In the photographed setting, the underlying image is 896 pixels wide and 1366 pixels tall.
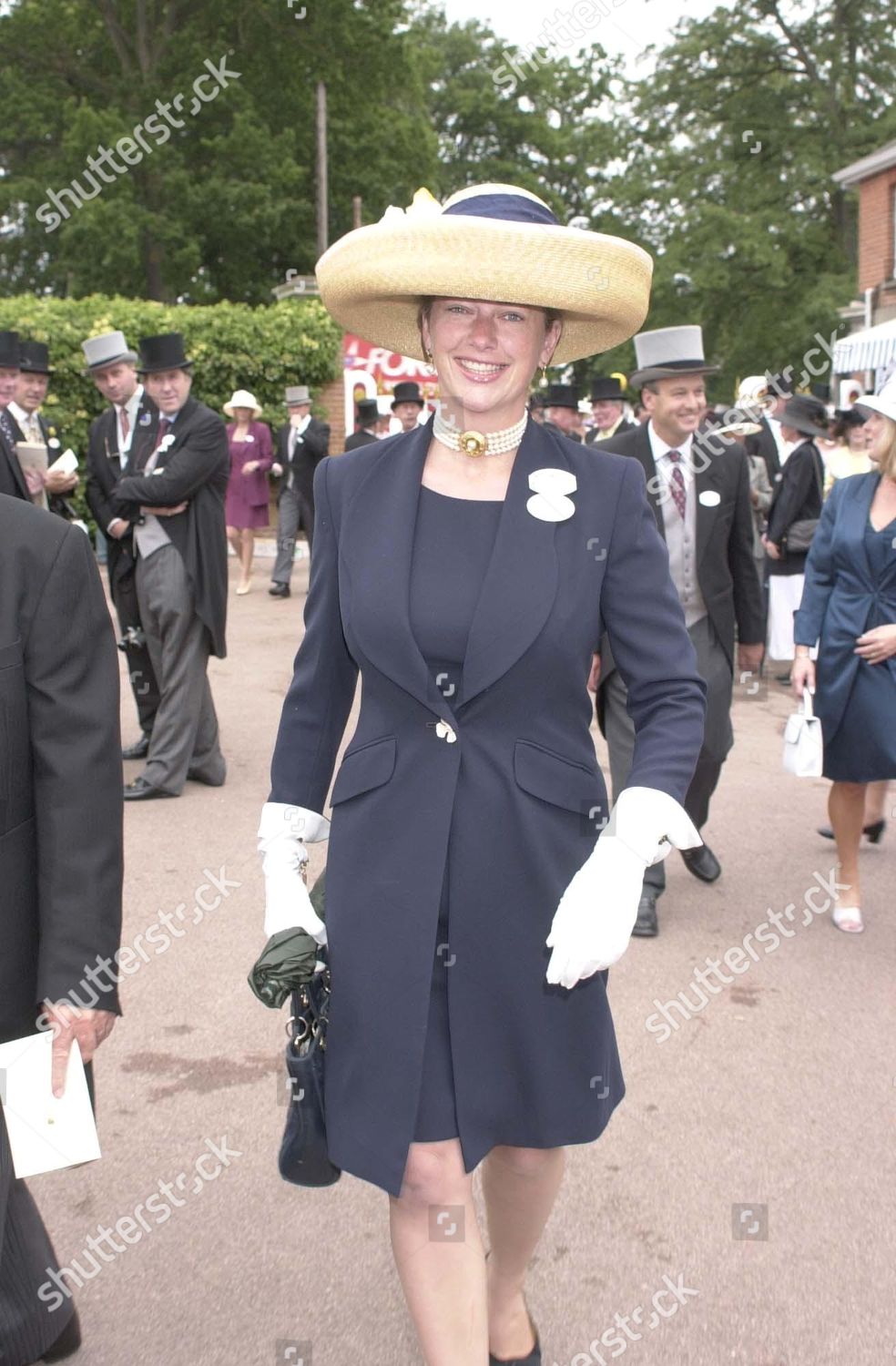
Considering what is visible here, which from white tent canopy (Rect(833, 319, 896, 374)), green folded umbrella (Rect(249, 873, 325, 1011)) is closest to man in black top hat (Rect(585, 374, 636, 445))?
white tent canopy (Rect(833, 319, 896, 374))

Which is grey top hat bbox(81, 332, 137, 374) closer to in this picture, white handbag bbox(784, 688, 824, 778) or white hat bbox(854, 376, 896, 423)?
white hat bbox(854, 376, 896, 423)

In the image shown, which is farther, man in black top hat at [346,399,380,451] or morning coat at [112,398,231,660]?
man in black top hat at [346,399,380,451]

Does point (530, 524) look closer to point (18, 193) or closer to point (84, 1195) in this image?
point (84, 1195)

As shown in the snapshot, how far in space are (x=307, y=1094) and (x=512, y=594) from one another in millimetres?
934

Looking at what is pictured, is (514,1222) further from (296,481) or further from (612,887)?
(296,481)

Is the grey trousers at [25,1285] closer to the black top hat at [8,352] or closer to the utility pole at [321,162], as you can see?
the black top hat at [8,352]

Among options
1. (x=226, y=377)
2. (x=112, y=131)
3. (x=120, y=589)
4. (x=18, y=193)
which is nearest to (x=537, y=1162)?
(x=120, y=589)

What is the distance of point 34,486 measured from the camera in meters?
6.17

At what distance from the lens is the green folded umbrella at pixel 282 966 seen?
7.72ft

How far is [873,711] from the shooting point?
5.22 metres

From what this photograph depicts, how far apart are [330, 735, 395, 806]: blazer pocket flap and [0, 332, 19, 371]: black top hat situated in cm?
616

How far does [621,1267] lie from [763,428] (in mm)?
10440

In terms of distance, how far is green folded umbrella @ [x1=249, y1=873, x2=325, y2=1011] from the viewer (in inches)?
92.7

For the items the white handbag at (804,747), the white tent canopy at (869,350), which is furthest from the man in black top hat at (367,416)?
the white handbag at (804,747)
